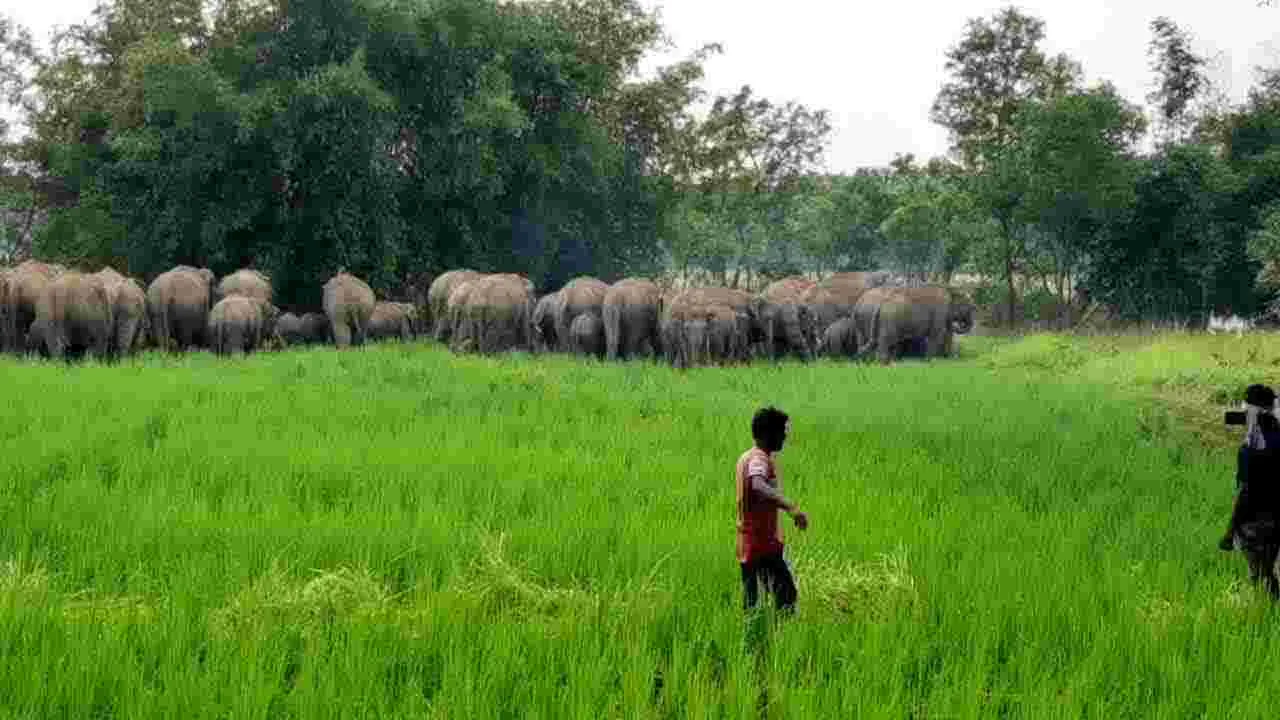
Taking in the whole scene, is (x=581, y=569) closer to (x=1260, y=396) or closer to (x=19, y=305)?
(x=1260, y=396)

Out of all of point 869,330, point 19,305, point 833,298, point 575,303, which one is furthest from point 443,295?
point 869,330

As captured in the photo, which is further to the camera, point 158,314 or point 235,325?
point 158,314

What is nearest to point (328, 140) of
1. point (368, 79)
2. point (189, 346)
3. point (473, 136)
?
point (368, 79)

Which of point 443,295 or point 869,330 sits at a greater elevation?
point 443,295

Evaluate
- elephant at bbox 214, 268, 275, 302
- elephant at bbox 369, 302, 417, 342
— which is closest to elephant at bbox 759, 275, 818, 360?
elephant at bbox 369, 302, 417, 342

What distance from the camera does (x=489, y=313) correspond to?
2448 cm

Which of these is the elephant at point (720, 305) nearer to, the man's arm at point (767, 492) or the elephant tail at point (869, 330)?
the elephant tail at point (869, 330)

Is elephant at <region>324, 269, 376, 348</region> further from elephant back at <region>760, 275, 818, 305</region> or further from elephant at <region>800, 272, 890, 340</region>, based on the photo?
elephant at <region>800, 272, 890, 340</region>

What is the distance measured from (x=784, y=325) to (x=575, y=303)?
4.48m

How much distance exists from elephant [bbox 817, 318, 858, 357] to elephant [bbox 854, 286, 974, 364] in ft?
2.29

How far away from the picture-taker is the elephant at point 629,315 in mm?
25078

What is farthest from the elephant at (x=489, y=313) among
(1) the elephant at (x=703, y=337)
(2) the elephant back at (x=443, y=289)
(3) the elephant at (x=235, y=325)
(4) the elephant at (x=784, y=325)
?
(4) the elephant at (x=784, y=325)

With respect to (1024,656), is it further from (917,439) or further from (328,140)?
(328,140)

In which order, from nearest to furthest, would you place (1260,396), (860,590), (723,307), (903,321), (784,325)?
(860,590) < (1260,396) < (723,307) < (784,325) < (903,321)
